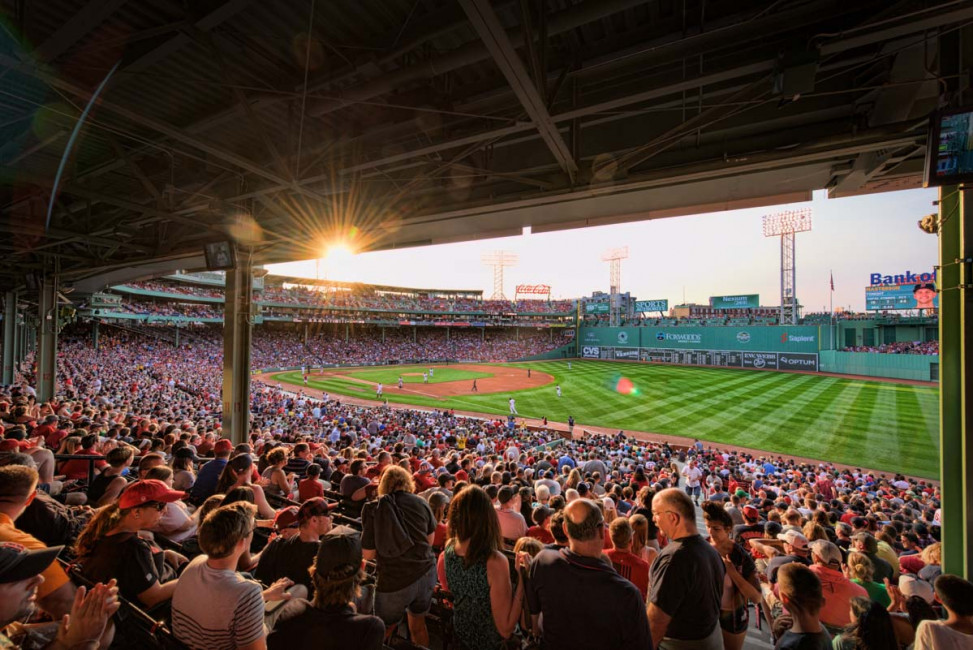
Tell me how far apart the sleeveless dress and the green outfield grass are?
2311 cm

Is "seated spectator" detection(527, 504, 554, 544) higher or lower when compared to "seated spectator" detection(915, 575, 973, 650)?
lower

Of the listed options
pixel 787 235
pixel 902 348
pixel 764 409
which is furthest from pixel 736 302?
pixel 764 409

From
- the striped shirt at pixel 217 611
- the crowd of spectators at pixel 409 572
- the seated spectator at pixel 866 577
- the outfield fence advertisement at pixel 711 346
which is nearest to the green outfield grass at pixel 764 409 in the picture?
the outfield fence advertisement at pixel 711 346

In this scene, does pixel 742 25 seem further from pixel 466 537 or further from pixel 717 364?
pixel 717 364

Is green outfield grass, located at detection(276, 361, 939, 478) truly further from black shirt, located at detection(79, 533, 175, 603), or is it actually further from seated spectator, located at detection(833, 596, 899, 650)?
black shirt, located at detection(79, 533, 175, 603)

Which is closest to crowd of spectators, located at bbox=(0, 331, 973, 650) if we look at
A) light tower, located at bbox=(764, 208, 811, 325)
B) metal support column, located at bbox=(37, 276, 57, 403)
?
metal support column, located at bbox=(37, 276, 57, 403)

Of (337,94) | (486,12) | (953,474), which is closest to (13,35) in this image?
(337,94)

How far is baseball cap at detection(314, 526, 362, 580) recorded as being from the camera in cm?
204

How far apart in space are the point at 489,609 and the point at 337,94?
16.6ft

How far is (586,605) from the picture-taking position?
7.24 ft

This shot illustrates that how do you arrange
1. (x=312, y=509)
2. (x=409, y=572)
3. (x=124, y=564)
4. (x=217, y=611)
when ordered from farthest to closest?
(x=409, y=572), (x=312, y=509), (x=124, y=564), (x=217, y=611)

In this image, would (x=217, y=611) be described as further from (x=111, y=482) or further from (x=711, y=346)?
(x=711, y=346)

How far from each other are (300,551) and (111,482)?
3015 mm

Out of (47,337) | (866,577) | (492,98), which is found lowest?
(866,577)
